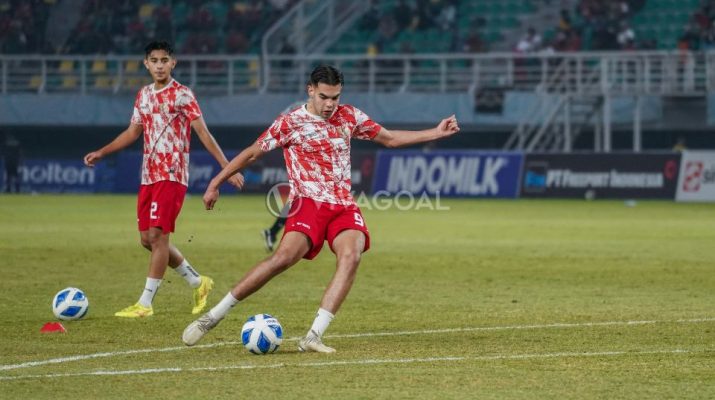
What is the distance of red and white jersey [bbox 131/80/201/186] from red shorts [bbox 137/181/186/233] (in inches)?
2.4

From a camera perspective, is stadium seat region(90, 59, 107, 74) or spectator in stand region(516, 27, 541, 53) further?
stadium seat region(90, 59, 107, 74)

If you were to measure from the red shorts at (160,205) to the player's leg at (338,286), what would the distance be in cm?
255

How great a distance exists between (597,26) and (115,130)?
16078 millimetres

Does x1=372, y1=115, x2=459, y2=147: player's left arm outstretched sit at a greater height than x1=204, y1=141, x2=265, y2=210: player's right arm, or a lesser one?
greater

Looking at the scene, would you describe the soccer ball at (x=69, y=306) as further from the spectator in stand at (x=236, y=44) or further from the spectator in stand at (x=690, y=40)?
the spectator in stand at (x=236, y=44)

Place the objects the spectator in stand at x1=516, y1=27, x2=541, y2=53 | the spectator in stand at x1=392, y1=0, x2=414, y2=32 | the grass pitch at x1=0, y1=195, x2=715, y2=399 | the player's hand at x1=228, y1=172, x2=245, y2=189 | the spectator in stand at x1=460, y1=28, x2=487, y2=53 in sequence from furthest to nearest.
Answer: the spectator in stand at x1=392, y1=0, x2=414, y2=32 < the spectator in stand at x1=460, y1=28, x2=487, y2=53 < the spectator in stand at x1=516, y1=27, x2=541, y2=53 < the player's hand at x1=228, y1=172, x2=245, y2=189 < the grass pitch at x1=0, y1=195, x2=715, y2=399

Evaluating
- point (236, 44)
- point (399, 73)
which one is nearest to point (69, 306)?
point (399, 73)

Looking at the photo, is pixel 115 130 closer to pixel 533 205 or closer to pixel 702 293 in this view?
pixel 533 205

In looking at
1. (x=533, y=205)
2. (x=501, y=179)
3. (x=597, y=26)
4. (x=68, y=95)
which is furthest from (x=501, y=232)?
(x=68, y=95)

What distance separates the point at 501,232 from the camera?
2391 centimetres

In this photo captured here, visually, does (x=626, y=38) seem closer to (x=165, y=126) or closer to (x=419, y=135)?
(x=165, y=126)

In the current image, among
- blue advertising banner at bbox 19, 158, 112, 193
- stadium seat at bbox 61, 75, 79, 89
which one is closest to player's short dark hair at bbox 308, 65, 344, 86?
blue advertising banner at bbox 19, 158, 112, 193

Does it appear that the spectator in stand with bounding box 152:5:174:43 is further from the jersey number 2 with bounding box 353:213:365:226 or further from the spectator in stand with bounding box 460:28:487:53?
the jersey number 2 with bounding box 353:213:365:226

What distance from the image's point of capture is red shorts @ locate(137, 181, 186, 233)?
39.1 ft
